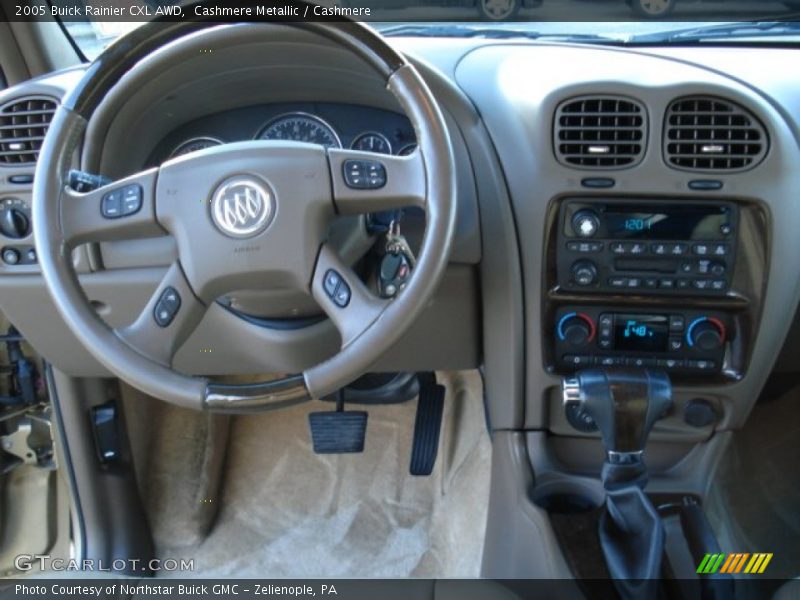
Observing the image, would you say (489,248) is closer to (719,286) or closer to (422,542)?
(719,286)

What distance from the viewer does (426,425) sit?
2.05 meters

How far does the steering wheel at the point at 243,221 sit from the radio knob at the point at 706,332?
605 millimetres

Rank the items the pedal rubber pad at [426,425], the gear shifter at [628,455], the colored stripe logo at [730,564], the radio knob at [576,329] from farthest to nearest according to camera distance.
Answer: the pedal rubber pad at [426,425] < the radio knob at [576,329] < the colored stripe logo at [730,564] < the gear shifter at [628,455]

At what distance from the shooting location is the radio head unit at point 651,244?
145 centimetres

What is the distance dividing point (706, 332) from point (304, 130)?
2.77ft

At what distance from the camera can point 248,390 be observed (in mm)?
1185

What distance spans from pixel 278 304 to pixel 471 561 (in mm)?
839

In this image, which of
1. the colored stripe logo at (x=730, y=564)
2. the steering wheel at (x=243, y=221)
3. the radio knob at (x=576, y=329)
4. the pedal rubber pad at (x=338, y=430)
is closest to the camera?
the steering wheel at (x=243, y=221)

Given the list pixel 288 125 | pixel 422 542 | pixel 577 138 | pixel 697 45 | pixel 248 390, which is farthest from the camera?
pixel 422 542

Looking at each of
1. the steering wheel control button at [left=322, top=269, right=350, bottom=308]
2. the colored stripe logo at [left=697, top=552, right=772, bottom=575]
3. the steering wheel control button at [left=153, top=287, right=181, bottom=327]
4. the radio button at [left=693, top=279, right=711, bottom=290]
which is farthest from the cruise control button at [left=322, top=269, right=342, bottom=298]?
the colored stripe logo at [left=697, top=552, right=772, bottom=575]

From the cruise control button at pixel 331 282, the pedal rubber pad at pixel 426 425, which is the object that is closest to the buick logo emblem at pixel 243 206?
the cruise control button at pixel 331 282

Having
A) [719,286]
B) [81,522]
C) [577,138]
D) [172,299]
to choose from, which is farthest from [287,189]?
[81,522]

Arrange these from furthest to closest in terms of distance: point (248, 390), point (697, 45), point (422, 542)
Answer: point (422, 542) → point (697, 45) → point (248, 390)

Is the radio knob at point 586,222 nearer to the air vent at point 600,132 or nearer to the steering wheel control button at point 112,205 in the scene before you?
the air vent at point 600,132
